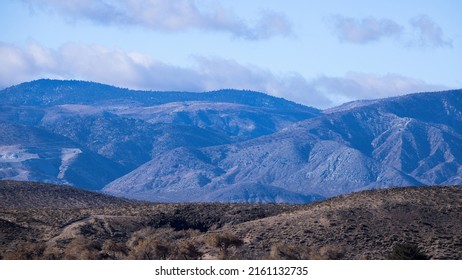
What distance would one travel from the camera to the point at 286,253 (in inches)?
3012

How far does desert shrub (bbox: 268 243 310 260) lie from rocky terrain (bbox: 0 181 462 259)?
7 cm

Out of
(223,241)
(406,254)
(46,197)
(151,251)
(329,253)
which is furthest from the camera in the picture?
(46,197)

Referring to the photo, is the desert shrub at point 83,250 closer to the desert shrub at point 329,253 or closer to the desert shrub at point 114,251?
the desert shrub at point 114,251

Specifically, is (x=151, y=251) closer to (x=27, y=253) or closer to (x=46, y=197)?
(x=27, y=253)

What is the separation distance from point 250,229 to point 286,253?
573 inches

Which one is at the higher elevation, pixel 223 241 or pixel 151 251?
pixel 223 241

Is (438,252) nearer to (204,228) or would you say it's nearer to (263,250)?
(263,250)

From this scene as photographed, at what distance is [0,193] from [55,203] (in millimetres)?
8003

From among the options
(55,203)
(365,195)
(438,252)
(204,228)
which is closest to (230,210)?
(204,228)

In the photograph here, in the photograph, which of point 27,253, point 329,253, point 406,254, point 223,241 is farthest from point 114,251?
point 406,254

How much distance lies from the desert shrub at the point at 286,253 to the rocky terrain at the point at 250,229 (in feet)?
0.23

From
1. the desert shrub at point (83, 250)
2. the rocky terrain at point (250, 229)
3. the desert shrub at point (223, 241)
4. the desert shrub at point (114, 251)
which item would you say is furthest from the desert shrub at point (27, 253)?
the desert shrub at point (223, 241)

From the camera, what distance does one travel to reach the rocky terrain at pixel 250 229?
78.2 meters

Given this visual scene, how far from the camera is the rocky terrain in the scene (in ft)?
257
